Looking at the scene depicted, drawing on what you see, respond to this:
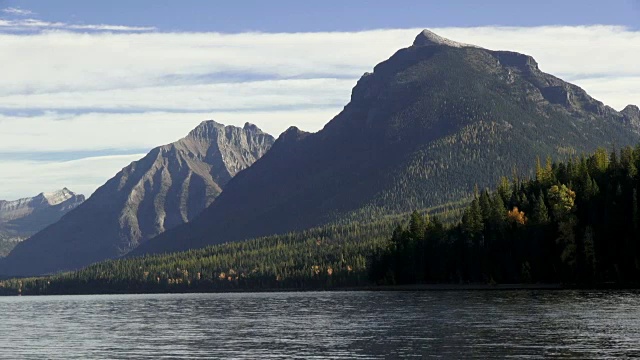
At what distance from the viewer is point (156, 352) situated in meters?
99.8

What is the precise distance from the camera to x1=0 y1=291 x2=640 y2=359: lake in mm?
93312

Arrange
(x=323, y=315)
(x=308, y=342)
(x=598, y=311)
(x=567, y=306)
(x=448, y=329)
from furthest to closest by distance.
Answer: (x=323, y=315) → (x=567, y=306) → (x=598, y=311) → (x=448, y=329) → (x=308, y=342)

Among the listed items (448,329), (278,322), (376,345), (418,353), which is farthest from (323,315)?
(418,353)

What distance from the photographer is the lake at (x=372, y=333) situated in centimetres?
9331

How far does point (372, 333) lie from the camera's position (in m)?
116

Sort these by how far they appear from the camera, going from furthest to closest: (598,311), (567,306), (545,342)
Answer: (567,306)
(598,311)
(545,342)

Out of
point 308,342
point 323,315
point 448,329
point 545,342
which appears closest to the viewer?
point 545,342

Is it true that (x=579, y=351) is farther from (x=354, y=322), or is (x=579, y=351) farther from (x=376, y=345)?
(x=354, y=322)

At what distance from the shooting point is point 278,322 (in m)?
146

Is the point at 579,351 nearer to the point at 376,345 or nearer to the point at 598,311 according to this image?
the point at 376,345

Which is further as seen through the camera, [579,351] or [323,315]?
[323,315]

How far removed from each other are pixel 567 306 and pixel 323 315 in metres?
39.2

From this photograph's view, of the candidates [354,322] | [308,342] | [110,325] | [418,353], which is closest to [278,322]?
[354,322]

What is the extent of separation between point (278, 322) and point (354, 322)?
14.3 m
